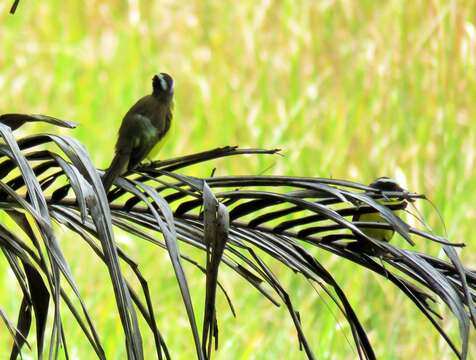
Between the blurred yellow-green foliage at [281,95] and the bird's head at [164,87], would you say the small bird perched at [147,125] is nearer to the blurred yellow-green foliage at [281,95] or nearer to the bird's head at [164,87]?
the bird's head at [164,87]

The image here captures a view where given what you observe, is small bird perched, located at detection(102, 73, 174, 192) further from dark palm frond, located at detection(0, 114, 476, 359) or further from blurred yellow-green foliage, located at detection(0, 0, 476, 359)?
blurred yellow-green foliage, located at detection(0, 0, 476, 359)

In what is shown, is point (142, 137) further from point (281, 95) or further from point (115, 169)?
point (281, 95)

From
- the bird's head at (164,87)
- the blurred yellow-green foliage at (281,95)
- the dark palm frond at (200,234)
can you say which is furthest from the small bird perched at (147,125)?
the blurred yellow-green foliage at (281,95)

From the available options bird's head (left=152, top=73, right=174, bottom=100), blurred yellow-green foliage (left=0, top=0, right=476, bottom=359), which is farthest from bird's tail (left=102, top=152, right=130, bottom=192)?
blurred yellow-green foliage (left=0, top=0, right=476, bottom=359)

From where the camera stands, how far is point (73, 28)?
441cm

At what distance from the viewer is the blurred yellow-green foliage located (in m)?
3.09

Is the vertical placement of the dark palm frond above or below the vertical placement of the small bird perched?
below

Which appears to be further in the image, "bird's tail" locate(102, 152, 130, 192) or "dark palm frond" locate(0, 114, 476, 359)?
"bird's tail" locate(102, 152, 130, 192)

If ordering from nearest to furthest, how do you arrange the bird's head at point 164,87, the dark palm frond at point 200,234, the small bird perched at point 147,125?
the dark palm frond at point 200,234 → the small bird perched at point 147,125 → the bird's head at point 164,87

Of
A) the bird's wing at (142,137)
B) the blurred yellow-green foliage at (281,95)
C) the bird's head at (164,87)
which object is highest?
the blurred yellow-green foliage at (281,95)

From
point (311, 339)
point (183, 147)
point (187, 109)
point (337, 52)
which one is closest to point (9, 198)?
point (311, 339)

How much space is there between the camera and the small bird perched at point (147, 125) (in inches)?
60.5

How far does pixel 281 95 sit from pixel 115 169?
289 centimetres

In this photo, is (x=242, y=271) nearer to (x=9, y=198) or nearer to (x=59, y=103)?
(x=9, y=198)
